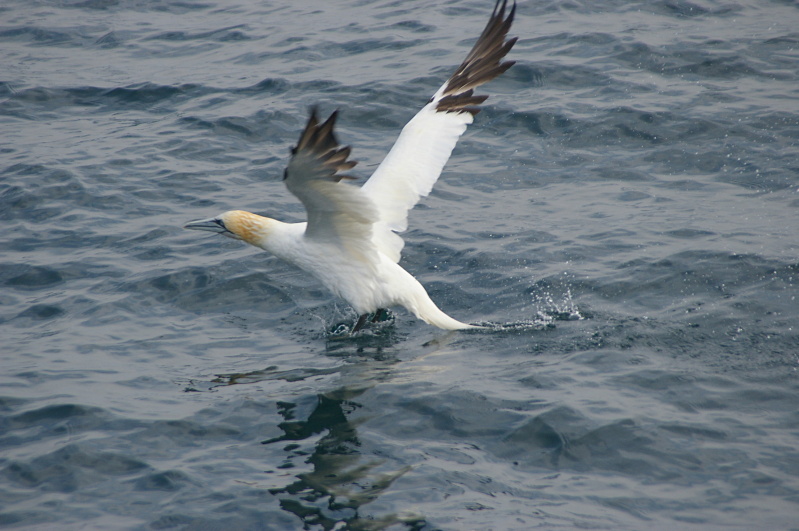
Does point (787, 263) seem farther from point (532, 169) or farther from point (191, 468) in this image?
point (191, 468)

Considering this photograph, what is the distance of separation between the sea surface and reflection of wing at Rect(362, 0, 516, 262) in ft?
2.64

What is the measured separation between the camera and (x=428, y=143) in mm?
7867

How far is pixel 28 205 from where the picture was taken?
9.46 meters

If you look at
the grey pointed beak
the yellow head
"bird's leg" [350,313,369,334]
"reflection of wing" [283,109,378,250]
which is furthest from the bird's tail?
the grey pointed beak

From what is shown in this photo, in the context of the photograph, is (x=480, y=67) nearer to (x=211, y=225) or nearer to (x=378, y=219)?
(x=378, y=219)

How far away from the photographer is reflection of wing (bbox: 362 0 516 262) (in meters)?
7.64

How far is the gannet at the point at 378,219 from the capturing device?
6673 millimetres

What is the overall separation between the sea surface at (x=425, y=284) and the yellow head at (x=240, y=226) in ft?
1.70

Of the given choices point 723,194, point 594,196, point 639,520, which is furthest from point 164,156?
point 639,520

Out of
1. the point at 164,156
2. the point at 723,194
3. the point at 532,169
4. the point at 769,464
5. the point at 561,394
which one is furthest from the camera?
the point at 164,156

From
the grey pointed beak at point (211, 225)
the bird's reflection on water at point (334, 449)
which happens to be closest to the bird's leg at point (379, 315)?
the bird's reflection on water at point (334, 449)

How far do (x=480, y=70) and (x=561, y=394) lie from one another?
3.69 m

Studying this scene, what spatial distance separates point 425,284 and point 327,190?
2.02 meters

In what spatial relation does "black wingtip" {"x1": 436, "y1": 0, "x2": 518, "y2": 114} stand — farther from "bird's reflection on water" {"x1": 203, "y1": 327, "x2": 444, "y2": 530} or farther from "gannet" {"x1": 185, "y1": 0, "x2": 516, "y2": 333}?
"bird's reflection on water" {"x1": 203, "y1": 327, "x2": 444, "y2": 530}
